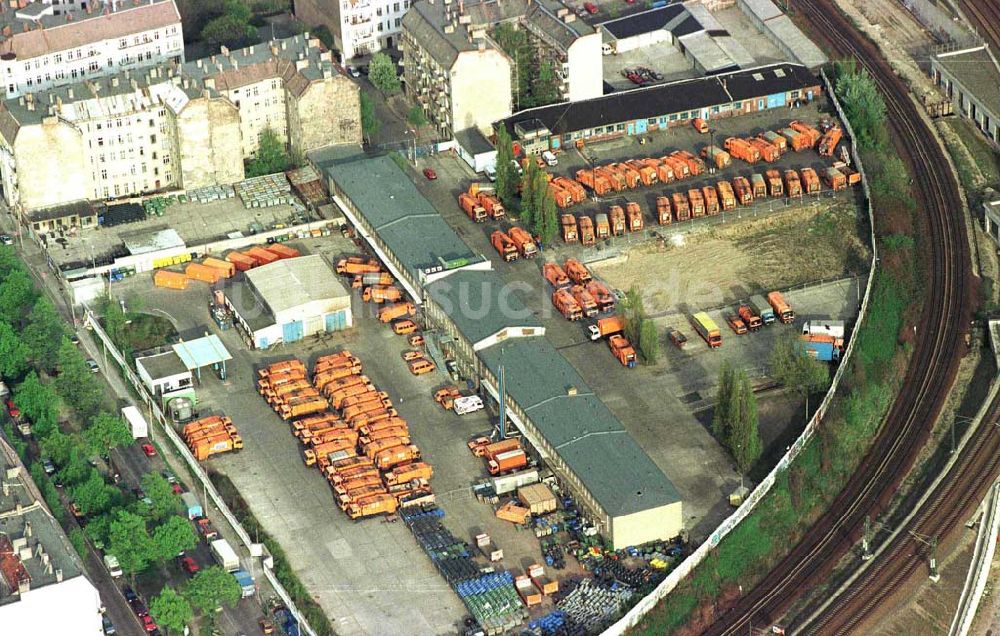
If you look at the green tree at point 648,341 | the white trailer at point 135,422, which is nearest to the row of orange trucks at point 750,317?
the green tree at point 648,341

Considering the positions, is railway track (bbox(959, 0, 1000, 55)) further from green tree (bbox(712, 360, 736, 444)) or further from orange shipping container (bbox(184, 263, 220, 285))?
orange shipping container (bbox(184, 263, 220, 285))

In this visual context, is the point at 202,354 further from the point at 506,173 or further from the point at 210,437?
the point at 506,173

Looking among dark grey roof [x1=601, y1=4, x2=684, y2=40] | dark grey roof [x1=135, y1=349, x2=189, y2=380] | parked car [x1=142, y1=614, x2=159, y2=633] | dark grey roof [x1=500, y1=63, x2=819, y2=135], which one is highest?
dark grey roof [x1=601, y1=4, x2=684, y2=40]

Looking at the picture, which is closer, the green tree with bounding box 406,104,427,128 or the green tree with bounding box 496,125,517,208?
the green tree with bounding box 496,125,517,208

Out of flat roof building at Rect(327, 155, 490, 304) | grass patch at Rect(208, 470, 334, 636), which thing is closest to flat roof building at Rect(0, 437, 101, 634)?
grass patch at Rect(208, 470, 334, 636)

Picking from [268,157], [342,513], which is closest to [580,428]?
[342,513]

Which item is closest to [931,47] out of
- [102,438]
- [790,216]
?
[790,216]
